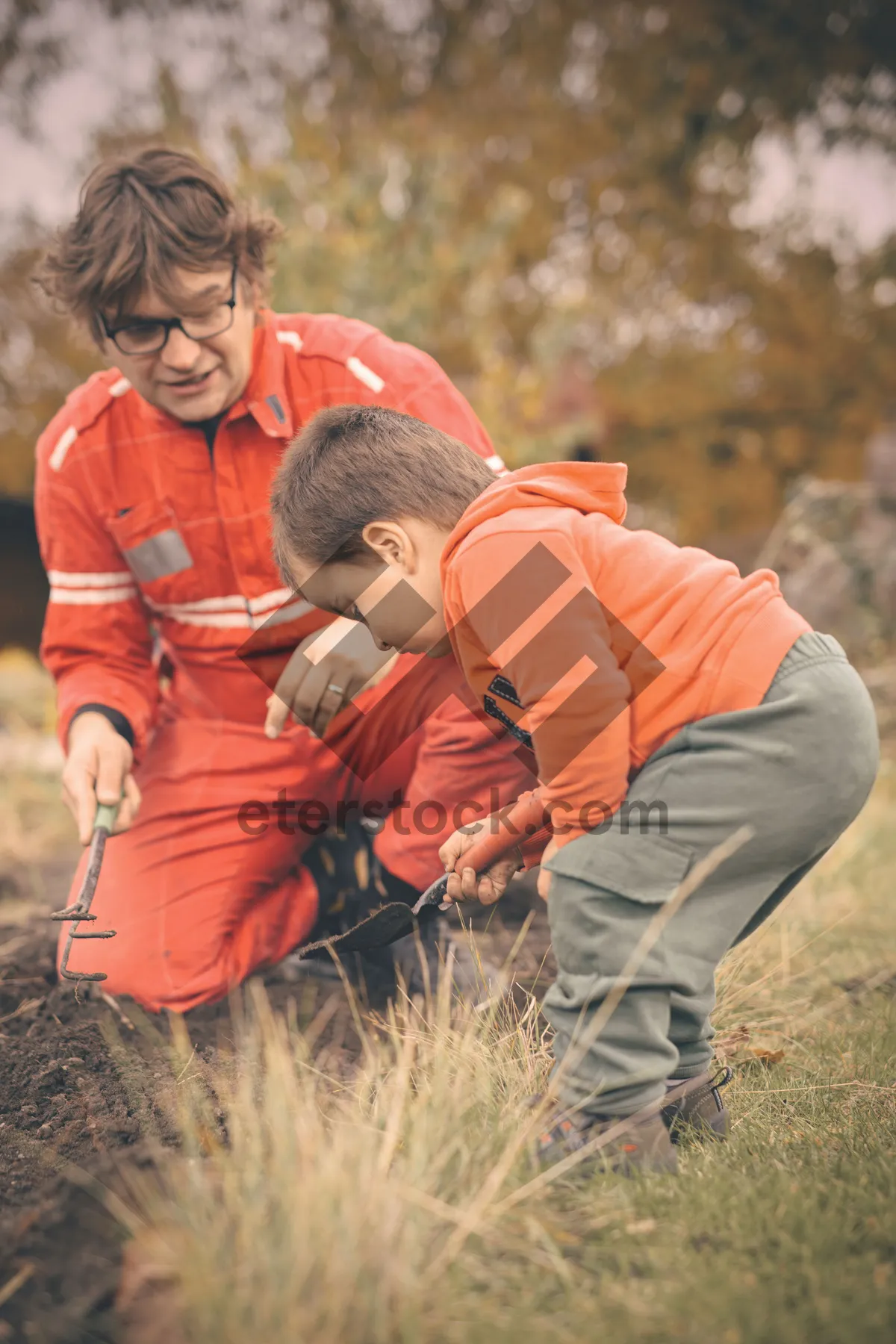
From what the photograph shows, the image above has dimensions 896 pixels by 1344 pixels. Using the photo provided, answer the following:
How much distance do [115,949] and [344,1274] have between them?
5.36ft

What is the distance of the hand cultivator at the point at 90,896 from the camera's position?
2047 millimetres

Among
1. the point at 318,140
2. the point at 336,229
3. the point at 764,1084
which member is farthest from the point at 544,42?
the point at 764,1084

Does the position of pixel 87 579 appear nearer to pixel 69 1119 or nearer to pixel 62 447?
pixel 62 447

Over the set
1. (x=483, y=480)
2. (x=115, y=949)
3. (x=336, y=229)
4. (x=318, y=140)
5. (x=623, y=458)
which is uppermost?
(x=318, y=140)

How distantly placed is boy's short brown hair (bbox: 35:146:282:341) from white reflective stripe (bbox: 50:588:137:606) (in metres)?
0.64

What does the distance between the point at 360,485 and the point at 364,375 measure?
0.88m

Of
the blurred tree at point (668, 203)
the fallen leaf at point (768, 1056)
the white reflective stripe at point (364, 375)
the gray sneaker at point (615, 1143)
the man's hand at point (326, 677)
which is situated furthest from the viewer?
the blurred tree at point (668, 203)

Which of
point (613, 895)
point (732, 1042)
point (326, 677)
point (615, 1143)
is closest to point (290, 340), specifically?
point (326, 677)

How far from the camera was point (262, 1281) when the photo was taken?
1172 mm

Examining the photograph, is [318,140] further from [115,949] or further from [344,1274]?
[344,1274]

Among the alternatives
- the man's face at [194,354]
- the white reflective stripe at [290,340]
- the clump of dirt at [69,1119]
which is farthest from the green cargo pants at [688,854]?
the white reflective stripe at [290,340]

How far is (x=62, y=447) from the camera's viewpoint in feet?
8.96

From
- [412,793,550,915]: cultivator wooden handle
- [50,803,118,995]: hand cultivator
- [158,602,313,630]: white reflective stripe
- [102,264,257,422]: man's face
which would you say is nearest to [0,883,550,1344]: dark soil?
[50,803,118,995]: hand cultivator

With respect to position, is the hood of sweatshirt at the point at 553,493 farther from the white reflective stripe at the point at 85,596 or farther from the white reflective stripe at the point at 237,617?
the white reflective stripe at the point at 85,596
